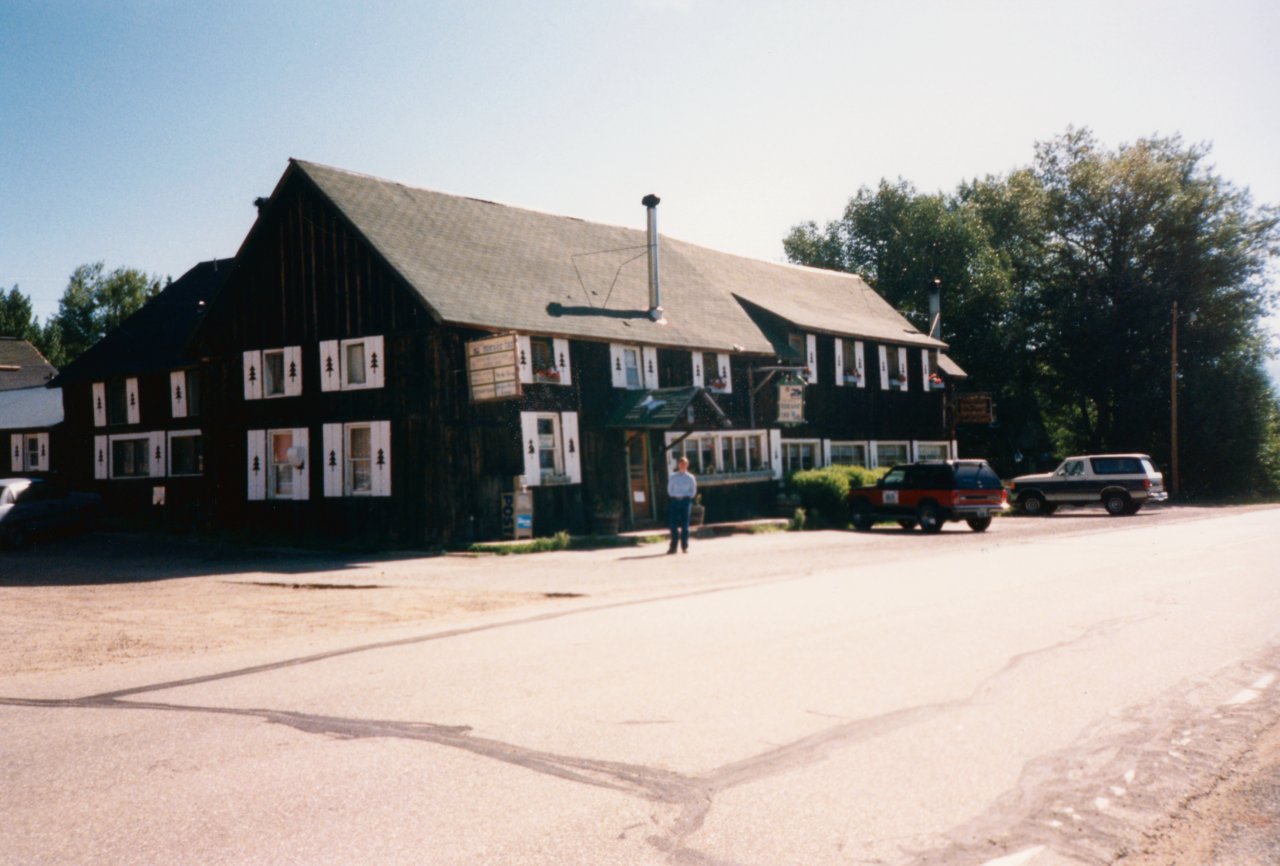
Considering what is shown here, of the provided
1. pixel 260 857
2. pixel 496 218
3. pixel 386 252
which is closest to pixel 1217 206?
pixel 496 218

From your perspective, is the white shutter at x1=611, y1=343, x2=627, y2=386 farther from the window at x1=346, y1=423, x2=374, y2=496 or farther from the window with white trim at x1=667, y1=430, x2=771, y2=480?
the window at x1=346, y1=423, x2=374, y2=496

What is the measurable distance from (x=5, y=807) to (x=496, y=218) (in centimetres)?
2605

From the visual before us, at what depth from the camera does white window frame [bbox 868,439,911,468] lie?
39.1m

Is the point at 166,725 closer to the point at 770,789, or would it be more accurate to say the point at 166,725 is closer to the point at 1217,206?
the point at 770,789

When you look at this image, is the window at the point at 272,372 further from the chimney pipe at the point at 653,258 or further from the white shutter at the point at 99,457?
the white shutter at the point at 99,457

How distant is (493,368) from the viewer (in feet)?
74.3

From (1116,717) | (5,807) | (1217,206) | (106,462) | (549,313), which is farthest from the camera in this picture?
(1217,206)

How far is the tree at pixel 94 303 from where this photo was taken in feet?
252

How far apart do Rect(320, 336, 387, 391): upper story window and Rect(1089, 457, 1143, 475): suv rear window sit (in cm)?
2329

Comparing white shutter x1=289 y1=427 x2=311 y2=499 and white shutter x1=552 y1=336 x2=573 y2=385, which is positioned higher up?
white shutter x1=552 y1=336 x2=573 y2=385

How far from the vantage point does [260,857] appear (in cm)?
420

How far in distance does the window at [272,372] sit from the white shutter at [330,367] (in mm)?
1754

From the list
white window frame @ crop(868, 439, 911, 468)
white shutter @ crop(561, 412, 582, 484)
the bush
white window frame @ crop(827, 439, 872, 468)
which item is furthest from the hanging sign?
white shutter @ crop(561, 412, 582, 484)

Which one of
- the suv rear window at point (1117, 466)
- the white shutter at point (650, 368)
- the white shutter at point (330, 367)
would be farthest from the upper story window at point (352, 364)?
the suv rear window at point (1117, 466)
